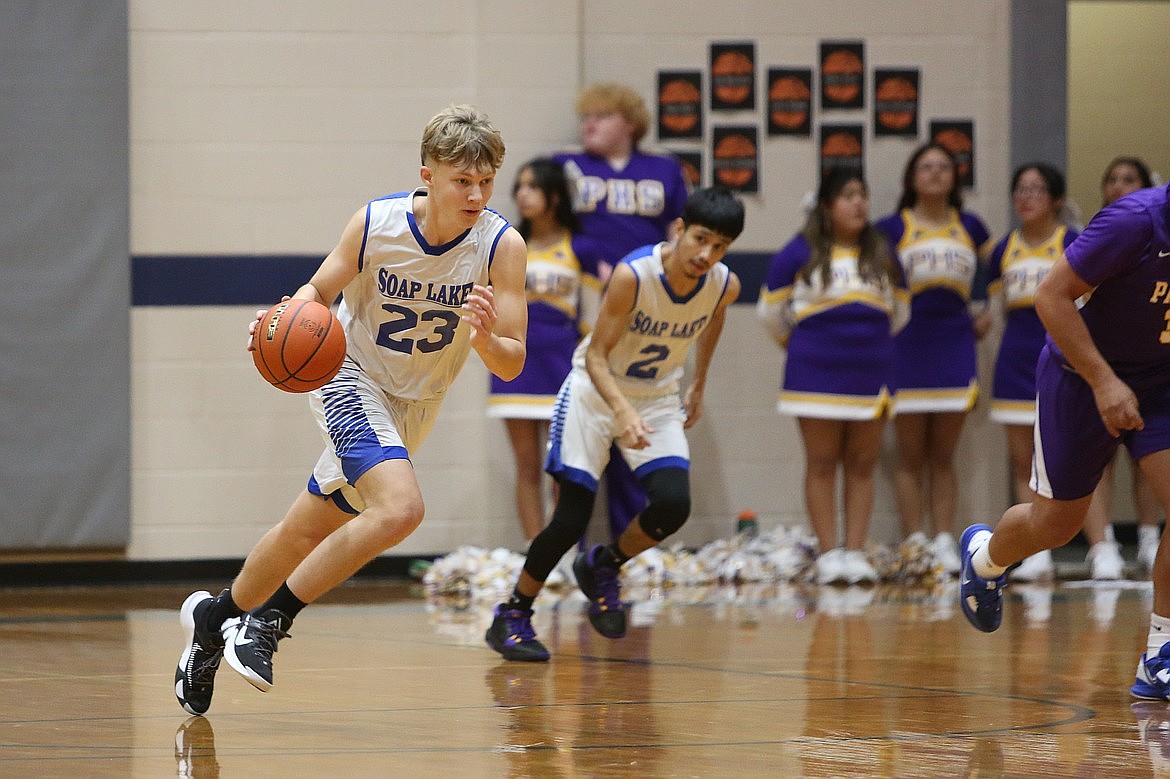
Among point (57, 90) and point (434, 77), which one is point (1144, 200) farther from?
point (57, 90)

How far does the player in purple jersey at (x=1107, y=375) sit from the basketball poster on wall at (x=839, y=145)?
11.9 ft

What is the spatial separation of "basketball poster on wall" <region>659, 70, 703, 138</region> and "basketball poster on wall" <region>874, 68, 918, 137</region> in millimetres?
870

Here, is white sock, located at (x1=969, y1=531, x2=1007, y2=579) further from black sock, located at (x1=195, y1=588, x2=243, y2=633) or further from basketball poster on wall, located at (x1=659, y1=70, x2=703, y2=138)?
basketball poster on wall, located at (x1=659, y1=70, x2=703, y2=138)

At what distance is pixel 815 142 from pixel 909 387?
4.18 ft

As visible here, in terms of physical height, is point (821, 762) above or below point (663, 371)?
below

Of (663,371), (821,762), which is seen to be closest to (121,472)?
(663,371)

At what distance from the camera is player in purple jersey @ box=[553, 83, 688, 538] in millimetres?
6863

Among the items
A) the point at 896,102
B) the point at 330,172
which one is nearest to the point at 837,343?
the point at 896,102

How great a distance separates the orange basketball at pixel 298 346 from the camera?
3336mm

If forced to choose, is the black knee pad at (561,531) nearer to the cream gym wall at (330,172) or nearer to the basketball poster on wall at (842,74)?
the cream gym wall at (330,172)

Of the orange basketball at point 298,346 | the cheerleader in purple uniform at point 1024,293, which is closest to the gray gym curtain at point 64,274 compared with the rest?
the orange basketball at point 298,346

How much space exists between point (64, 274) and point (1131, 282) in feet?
15.3

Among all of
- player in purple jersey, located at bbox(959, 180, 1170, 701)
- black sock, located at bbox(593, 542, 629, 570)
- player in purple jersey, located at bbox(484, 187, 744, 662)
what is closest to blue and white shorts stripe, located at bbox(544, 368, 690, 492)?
player in purple jersey, located at bbox(484, 187, 744, 662)

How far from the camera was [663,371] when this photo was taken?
5.00 metres
